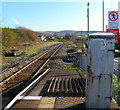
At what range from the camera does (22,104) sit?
4.91 m

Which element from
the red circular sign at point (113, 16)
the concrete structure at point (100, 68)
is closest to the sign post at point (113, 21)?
the red circular sign at point (113, 16)

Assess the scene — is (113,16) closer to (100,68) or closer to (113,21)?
(113,21)

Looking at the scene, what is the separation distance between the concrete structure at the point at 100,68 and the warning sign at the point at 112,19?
5630 mm

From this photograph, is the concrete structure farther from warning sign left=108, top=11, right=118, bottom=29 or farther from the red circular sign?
the red circular sign

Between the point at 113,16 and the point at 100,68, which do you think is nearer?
the point at 100,68

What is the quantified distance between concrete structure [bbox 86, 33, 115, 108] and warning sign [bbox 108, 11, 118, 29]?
5.63 metres

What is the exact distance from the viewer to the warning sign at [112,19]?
935 cm

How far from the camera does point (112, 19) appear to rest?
943 centimetres

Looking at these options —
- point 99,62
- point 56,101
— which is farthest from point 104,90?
point 56,101

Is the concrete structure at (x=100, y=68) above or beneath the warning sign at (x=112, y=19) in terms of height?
beneath

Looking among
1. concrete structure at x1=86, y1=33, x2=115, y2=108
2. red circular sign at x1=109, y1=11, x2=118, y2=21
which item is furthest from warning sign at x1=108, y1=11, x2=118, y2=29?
concrete structure at x1=86, y1=33, x2=115, y2=108

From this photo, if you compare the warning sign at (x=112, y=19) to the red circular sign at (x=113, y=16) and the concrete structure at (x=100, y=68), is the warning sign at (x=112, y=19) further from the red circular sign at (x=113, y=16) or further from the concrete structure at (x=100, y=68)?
the concrete structure at (x=100, y=68)

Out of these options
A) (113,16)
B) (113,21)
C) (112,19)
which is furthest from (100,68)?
(113,16)

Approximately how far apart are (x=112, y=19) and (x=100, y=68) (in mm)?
6200
